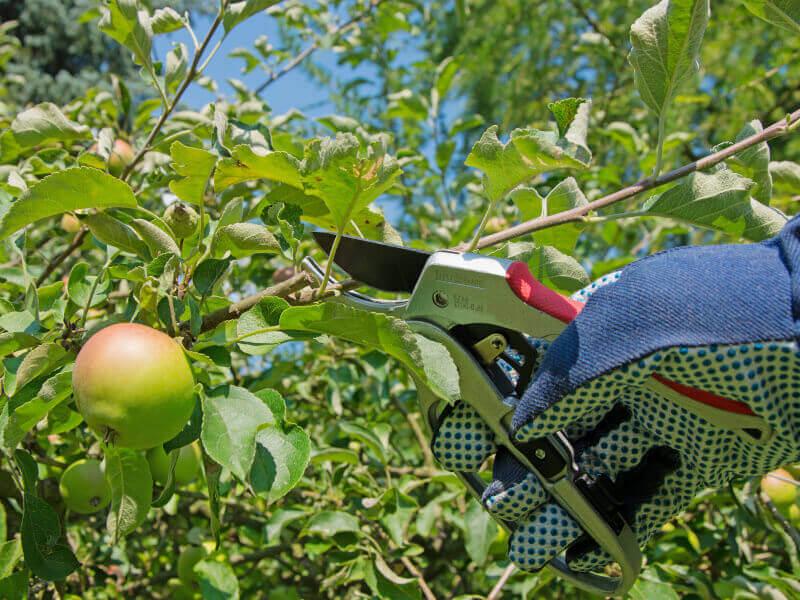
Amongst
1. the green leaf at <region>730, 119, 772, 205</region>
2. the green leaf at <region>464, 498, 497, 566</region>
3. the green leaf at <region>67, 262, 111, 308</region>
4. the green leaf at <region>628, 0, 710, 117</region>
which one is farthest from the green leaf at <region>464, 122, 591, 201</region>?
the green leaf at <region>464, 498, 497, 566</region>

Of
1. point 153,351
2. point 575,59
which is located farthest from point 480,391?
point 575,59

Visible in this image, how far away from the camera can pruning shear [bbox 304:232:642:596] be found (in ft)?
2.46

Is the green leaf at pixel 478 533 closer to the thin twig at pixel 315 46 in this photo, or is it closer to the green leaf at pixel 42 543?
the green leaf at pixel 42 543

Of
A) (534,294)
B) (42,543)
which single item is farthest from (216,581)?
(534,294)

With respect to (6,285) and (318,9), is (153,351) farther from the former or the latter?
(318,9)

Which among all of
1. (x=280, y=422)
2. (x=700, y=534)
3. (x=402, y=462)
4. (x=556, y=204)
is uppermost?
(x=556, y=204)

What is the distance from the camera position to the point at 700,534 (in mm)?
1602

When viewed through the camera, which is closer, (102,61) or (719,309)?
(719,309)

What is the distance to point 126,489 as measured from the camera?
2.66ft

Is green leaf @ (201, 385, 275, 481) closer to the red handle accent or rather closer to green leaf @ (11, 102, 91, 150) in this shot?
the red handle accent

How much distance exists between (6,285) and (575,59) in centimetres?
515

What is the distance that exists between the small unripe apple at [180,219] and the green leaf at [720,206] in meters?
0.60

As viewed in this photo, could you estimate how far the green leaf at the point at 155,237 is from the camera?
33.3 inches

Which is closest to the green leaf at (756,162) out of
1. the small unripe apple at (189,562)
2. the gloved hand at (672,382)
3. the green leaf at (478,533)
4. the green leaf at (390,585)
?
the gloved hand at (672,382)
